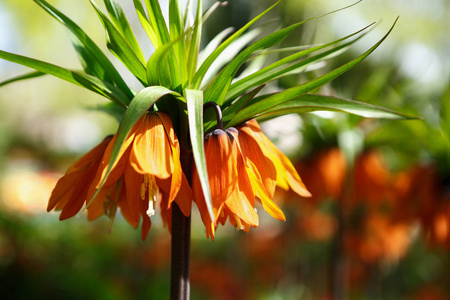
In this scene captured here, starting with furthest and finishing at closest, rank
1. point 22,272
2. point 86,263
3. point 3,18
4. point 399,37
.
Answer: point 3,18 < point 399,37 < point 86,263 < point 22,272

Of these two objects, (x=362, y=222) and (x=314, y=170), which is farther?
(x=362, y=222)

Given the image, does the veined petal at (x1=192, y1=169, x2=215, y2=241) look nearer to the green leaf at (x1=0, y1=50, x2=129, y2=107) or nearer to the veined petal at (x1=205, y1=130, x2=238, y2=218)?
the veined petal at (x1=205, y1=130, x2=238, y2=218)

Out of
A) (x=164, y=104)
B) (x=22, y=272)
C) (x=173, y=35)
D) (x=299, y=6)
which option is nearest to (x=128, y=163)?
(x=164, y=104)

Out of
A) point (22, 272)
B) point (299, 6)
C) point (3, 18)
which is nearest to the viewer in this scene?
point (22, 272)

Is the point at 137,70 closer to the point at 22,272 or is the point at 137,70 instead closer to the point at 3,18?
the point at 22,272

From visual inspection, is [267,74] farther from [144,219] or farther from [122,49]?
[144,219]

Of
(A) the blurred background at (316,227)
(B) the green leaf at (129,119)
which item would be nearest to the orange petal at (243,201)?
(B) the green leaf at (129,119)

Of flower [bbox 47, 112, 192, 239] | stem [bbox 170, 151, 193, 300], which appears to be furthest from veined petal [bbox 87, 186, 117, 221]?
stem [bbox 170, 151, 193, 300]
